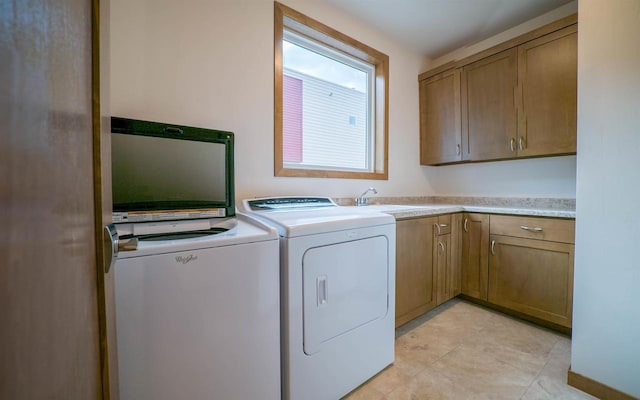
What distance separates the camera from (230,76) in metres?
1.65

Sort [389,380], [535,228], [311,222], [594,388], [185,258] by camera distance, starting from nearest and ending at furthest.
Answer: [185,258] → [311,222] → [594,388] → [389,380] → [535,228]

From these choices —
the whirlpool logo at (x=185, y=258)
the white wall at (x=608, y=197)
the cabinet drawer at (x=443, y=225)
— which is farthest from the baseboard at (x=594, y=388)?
the whirlpool logo at (x=185, y=258)

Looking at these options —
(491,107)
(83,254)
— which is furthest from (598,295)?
(83,254)

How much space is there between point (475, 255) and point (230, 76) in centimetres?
245

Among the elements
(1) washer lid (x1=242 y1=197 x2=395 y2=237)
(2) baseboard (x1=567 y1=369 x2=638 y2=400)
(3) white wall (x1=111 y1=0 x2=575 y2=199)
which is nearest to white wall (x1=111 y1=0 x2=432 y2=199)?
(3) white wall (x1=111 y1=0 x2=575 y2=199)

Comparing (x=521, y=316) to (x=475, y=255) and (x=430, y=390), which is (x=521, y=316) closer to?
(x=475, y=255)

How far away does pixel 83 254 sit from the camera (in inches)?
13.5

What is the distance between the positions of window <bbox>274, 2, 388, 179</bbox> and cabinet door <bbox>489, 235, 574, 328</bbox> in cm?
124

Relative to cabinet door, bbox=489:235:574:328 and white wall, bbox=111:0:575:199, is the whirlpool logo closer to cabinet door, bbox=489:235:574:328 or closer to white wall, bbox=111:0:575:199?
white wall, bbox=111:0:575:199

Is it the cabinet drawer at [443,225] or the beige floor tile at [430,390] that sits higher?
the cabinet drawer at [443,225]

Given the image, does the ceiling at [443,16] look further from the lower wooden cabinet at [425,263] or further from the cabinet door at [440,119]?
the lower wooden cabinet at [425,263]

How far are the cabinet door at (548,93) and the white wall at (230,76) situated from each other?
304mm

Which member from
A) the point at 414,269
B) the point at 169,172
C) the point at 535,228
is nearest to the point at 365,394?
the point at 414,269

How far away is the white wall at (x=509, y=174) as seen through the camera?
2.17 meters
